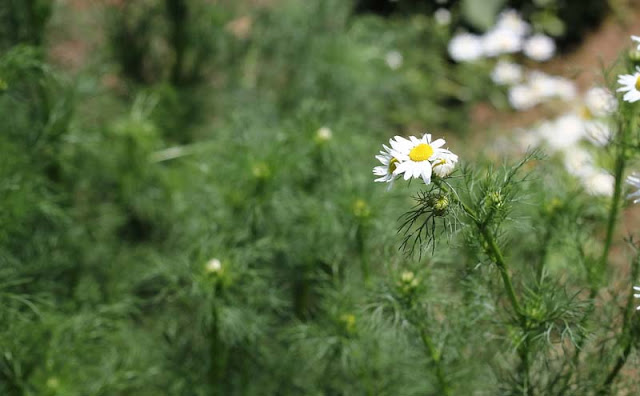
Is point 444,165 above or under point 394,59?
above

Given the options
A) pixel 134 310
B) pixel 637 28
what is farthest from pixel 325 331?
pixel 637 28

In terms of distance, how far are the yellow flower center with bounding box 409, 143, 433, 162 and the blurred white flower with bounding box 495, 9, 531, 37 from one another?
2381 millimetres

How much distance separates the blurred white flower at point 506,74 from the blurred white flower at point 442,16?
28 centimetres

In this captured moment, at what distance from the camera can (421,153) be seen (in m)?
0.93

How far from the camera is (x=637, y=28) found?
331 cm

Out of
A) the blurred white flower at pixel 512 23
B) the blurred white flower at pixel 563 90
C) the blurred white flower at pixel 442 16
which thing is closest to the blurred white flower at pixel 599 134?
the blurred white flower at pixel 563 90

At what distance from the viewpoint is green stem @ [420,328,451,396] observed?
4.27 ft

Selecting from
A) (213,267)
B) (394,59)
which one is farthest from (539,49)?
(213,267)

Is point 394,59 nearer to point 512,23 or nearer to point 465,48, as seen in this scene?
point 465,48

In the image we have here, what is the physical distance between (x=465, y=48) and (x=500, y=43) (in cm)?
16

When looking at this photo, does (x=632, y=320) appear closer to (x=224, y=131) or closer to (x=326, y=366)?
(x=326, y=366)

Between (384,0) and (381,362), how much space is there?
2136 mm

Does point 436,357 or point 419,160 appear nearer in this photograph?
point 419,160

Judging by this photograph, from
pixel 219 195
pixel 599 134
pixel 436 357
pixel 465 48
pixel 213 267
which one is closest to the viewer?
pixel 436 357
